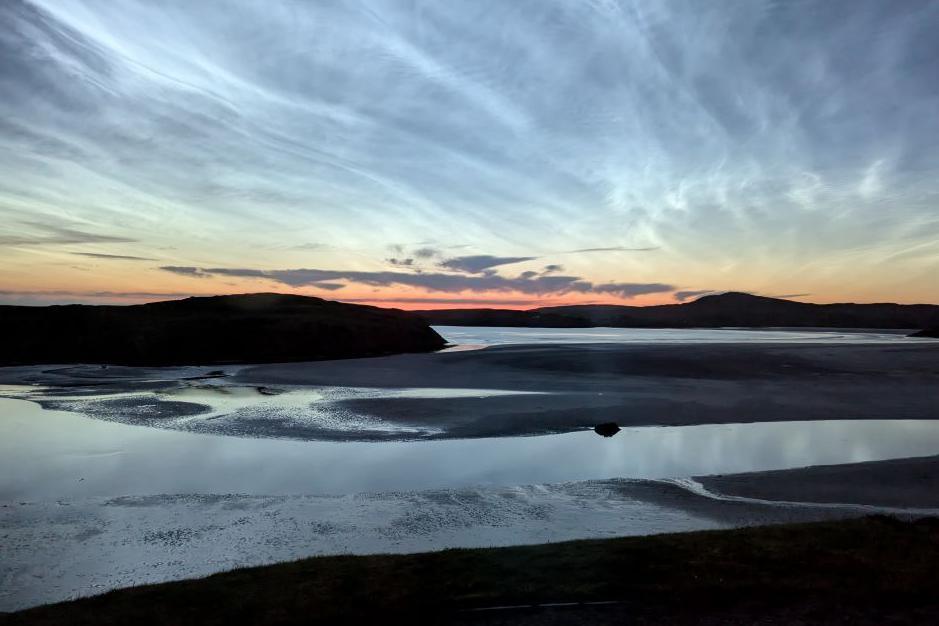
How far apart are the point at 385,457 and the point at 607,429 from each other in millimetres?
10304

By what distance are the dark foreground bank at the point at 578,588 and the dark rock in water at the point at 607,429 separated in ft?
47.8

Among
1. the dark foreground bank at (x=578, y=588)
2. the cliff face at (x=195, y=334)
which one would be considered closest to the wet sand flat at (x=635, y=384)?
the cliff face at (x=195, y=334)

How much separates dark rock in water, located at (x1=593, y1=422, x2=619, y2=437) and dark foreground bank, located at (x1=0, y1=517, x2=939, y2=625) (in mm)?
14559

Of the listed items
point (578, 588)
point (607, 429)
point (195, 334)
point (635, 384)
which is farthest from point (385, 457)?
point (195, 334)

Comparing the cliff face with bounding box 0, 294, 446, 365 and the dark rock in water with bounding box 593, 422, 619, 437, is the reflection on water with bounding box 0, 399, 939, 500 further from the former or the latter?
the cliff face with bounding box 0, 294, 446, 365

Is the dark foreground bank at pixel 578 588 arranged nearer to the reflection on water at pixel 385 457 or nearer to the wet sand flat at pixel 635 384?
the reflection on water at pixel 385 457

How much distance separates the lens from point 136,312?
279 ft

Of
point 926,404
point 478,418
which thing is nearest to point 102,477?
point 478,418

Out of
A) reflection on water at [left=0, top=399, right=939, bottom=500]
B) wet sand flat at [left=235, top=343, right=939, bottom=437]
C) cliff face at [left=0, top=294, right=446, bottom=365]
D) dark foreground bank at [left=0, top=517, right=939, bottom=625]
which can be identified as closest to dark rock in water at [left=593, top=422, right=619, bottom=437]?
reflection on water at [left=0, top=399, right=939, bottom=500]

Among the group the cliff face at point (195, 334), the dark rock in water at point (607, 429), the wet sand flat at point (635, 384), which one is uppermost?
the cliff face at point (195, 334)

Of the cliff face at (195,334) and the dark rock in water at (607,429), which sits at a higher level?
the cliff face at (195,334)

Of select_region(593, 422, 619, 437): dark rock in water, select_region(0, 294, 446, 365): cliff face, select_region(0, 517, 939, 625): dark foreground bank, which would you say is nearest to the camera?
select_region(0, 517, 939, 625): dark foreground bank

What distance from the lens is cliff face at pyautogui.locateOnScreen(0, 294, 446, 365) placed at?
219 feet

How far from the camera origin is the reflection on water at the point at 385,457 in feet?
60.6
